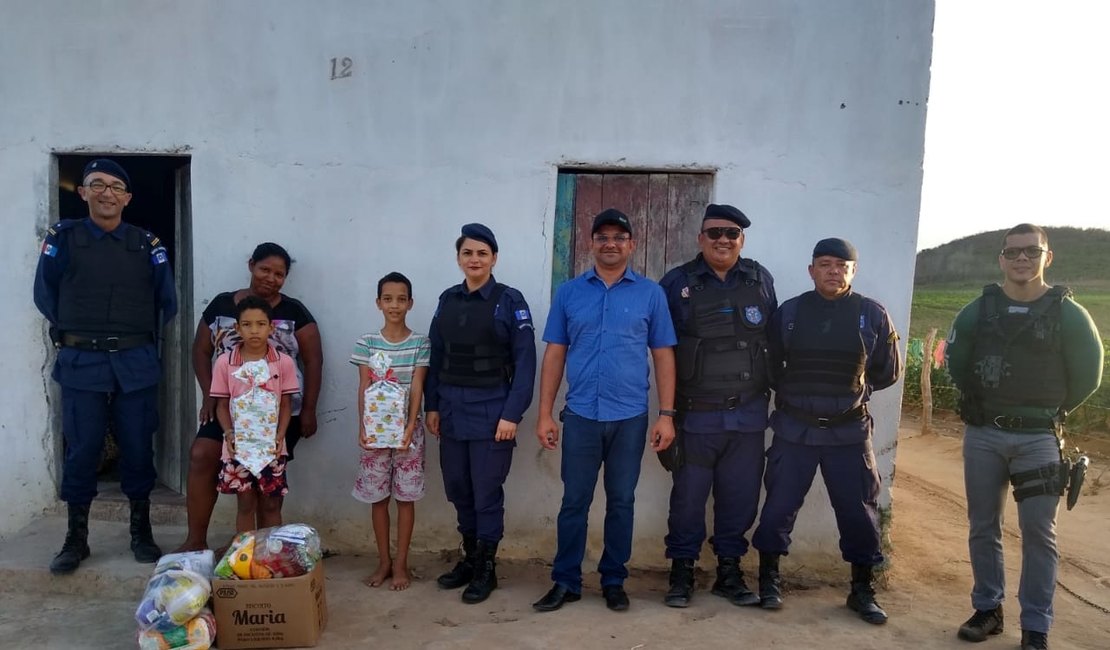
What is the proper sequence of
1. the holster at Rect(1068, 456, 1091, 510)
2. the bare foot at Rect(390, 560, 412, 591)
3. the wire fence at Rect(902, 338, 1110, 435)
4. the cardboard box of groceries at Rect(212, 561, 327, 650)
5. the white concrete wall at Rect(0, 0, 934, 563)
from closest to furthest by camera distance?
the cardboard box of groceries at Rect(212, 561, 327, 650), the holster at Rect(1068, 456, 1091, 510), the bare foot at Rect(390, 560, 412, 591), the white concrete wall at Rect(0, 0, 934, 563), the wire fence at Rect(902, 338, 1110, 435)

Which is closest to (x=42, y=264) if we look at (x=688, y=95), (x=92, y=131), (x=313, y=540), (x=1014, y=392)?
(x=92, y=131)

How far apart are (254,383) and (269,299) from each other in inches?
23.5

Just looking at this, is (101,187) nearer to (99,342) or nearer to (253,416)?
(99,342)

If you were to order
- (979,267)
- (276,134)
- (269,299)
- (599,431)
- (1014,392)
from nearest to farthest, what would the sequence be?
(1014,392) < (599,431) < (269,299) < (276,134) < (979,267)

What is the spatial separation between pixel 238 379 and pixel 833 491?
314 centimetres

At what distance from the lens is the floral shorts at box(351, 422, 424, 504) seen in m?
3.81

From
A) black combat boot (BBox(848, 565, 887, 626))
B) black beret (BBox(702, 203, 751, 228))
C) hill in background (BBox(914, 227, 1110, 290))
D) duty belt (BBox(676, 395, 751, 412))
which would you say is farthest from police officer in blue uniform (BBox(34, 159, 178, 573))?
hill in background (BBox(914, 227, 1110, 290))

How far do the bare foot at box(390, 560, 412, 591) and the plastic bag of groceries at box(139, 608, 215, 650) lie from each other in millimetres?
993

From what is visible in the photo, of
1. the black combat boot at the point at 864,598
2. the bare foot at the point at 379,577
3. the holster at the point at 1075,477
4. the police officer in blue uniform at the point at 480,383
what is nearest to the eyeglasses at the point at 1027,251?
the holster at the point at 1075,477

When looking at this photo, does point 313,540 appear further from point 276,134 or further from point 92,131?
point 92,131

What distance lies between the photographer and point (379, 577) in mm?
3955

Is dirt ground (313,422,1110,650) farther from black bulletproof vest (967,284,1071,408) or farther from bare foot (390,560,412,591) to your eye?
black bulletproof vest (967,284,1071,408)

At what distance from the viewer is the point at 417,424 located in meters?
3.84

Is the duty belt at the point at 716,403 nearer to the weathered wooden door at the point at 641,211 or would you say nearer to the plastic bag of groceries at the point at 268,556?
the weathered wooden door at the point at 641,211
